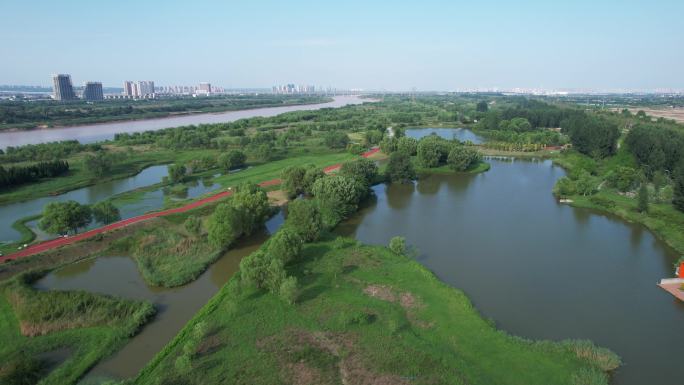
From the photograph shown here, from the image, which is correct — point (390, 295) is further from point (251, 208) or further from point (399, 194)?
point (399, 194)

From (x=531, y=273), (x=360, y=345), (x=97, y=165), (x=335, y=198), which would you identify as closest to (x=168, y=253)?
(x=335, y=198)

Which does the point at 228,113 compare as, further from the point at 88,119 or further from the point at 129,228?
the point at 129,228

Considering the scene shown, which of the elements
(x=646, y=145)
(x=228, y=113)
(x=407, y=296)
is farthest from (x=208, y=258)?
(x=228, y=113)

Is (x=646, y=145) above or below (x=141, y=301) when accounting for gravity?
above

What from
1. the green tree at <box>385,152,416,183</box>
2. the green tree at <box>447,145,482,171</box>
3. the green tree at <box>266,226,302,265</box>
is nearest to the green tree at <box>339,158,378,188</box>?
the green tree at <box>385,152,416,183</box>

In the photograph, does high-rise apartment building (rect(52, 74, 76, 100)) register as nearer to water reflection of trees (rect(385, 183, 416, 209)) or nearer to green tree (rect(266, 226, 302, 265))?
water reflection of trees (rect(385, 183, 416, 209))

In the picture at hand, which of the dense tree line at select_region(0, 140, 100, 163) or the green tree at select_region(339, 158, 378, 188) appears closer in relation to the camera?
the green tree at select_region(339, 158, 378, 188)
